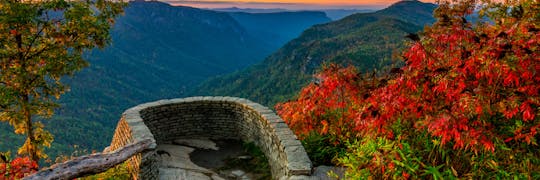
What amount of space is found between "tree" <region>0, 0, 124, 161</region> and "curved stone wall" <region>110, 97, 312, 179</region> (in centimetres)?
408

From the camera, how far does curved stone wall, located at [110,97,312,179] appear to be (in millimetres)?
7059

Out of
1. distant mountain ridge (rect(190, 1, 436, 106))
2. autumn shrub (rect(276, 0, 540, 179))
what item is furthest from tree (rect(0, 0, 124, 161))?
distant mountain ridge (rect(190, 1, 436, 106))

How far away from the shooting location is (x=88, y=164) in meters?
5.77

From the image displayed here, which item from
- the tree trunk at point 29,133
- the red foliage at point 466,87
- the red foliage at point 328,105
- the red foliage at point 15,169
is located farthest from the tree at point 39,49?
the red foliage at point 466,87

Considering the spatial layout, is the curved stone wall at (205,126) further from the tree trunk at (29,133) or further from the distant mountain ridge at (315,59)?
the distant mountain ridge at (315,59)

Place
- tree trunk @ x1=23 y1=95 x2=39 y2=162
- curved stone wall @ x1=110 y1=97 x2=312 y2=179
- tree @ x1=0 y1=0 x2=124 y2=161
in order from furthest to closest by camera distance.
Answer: tree trunk @ x1=23 y1=95 x2=39 y2=162
tree @ x1=0 y1=0 x2=124 y2=161
curved stone wall @ x1=110 y1=97 x2=312 y2=179

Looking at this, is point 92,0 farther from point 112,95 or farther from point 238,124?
point 112,95

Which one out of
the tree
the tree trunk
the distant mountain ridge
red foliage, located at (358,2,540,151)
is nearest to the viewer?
red foliage, located at (358,2,540,151)

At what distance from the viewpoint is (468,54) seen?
4766 millimetres

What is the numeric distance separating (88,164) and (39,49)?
8.31 meters

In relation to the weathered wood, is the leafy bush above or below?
below

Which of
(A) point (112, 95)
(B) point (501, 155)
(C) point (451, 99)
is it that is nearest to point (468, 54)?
(C) point (451, 99)

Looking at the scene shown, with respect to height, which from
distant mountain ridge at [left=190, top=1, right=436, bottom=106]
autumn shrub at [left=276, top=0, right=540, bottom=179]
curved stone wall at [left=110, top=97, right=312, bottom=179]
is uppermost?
autumn shrub at [left=276, top=0, right=540, bottom=179]

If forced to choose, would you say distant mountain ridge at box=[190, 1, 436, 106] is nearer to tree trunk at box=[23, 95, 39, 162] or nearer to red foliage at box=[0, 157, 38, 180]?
tree trunk at box=[23, 95, 39, 162]
